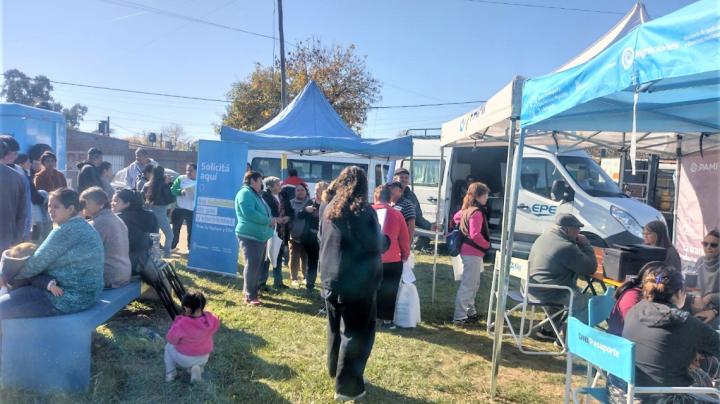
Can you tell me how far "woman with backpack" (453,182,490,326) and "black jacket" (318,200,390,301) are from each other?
2.31 meters

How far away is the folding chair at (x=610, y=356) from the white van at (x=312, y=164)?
9860 millimetres

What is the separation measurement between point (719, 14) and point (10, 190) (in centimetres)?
578

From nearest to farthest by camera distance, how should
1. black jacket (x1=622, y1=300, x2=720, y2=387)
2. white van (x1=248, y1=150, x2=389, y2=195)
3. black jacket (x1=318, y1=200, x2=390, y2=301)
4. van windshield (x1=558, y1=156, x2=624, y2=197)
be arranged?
1. black jacket (x1=622, y1=300, x2=720, y2=387)
2. black jacket (x1=318, y1=200, x2=390, y2=301)
3. van windshield (x1=558, y1=156, x2=624, y2=197)
4. white van (x1=248, y1=150, x2=389, y2=195)

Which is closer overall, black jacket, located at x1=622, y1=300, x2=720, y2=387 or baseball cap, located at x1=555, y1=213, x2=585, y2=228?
black jacket, located at x1=622, y1=300, x2=720, y2=387

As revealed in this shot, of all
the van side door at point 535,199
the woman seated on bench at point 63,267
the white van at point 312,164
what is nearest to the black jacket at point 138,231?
the woman seated on bench at point 63,267

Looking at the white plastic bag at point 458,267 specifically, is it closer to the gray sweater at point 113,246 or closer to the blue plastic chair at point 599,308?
the blue plastic chair at point 599,308

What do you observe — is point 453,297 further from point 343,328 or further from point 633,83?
point 633,83

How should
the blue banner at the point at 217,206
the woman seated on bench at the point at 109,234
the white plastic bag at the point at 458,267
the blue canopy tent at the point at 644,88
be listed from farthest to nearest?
1. the blue banner at the point at 217,206
2. the white plastic bag at the point at 458,267
3. the woman seated on bench at the point at 109,234
4. the blue canopy tent at the point at 644,88

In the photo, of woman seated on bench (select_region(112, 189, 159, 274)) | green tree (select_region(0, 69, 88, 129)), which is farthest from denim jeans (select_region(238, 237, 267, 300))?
green tree (select_region(0, 69, 88, 129))

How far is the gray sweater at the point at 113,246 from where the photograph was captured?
4.30 metres

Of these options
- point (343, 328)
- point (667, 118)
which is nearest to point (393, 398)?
point (343, 328)

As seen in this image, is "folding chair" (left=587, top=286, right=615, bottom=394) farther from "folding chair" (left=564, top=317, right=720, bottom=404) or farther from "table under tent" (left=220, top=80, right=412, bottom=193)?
"table under tent" (left=220, top=80, right=412, bottom=193)

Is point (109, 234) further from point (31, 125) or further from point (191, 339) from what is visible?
point (31, 125)

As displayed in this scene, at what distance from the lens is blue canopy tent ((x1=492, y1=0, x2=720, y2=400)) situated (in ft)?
6.68
